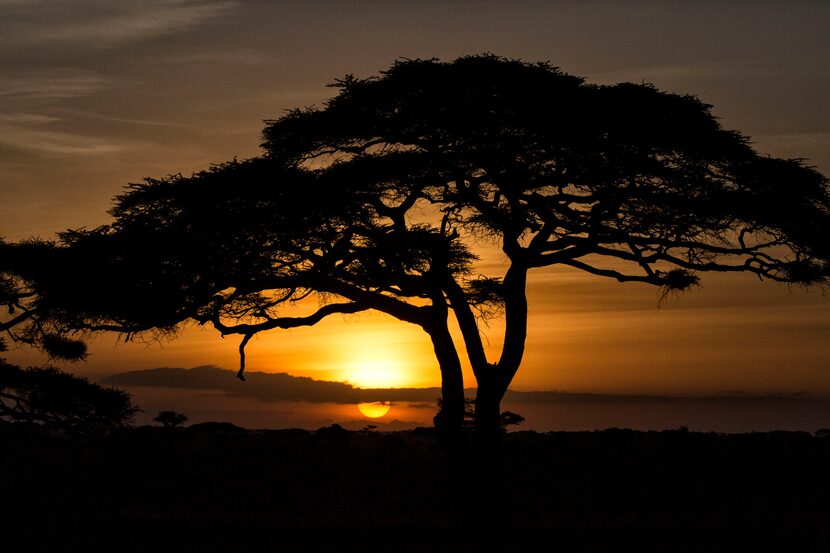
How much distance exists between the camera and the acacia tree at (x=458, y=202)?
2423cm

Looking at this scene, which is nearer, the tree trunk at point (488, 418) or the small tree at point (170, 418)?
the tree trunk at point (488, 418)

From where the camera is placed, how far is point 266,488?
106 ft

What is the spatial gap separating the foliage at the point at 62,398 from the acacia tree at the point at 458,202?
6.24 ft

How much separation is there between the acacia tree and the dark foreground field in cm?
396

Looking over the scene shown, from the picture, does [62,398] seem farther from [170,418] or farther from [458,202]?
[170,418]

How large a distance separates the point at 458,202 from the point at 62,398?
9.77 metres

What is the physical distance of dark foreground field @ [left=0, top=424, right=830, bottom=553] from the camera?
2091cm

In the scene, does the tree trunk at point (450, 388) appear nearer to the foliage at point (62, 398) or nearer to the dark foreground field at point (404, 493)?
the dark foreground field at point (404, 493)

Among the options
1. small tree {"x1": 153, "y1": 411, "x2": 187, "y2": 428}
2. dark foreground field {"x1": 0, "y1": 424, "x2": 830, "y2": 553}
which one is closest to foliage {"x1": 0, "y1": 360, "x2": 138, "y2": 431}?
dark foreground field {"x1": 0, "y1": 424, "x2": 830, "y2": 553}

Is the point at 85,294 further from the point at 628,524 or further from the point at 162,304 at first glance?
the point at 628,524

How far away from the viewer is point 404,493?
1246 inches

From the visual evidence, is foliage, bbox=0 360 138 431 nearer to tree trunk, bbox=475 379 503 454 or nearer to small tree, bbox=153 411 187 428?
tree trunk, bbox=475 379 503 454

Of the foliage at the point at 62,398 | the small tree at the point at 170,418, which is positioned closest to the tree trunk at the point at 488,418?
the foliage at the point at 62,398

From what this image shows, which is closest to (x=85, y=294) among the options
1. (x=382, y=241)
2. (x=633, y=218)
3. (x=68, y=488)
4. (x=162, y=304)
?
(x=162, y=304)
